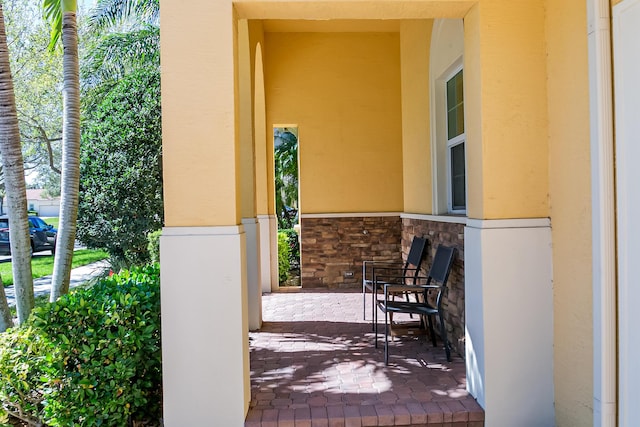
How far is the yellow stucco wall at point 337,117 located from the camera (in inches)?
352

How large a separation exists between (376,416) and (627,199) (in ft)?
6.42

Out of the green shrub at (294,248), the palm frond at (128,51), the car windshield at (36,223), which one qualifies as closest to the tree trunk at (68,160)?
the palm frond at (128,51)

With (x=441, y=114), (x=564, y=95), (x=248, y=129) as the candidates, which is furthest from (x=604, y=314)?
(x=248, y=129)

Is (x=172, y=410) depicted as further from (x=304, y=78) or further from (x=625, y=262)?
(x=304, y=78)

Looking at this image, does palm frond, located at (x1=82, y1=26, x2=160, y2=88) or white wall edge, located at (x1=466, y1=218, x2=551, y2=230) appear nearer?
white wall edge, located at (x1=466, y1=218, x2=551, y2=230)

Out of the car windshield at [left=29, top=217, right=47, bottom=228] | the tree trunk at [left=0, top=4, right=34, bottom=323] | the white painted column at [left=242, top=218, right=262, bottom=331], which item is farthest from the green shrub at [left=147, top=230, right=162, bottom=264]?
the car windshield at [left=29, top=217, right=47, bottom=228]

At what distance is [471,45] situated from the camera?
3271mm

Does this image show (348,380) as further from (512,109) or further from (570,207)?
(512,109)

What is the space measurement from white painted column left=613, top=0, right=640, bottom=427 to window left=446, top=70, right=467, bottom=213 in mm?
2443

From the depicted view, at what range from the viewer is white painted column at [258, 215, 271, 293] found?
28.1 ft

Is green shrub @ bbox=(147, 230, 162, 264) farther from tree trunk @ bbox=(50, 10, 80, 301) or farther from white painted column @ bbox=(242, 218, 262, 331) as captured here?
tree trunk @ bbox=(50, 10, 80, 301)

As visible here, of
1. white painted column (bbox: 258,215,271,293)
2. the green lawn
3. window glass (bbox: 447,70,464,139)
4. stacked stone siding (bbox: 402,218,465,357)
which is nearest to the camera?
stacked stone siding (bbox: 402,218,465,357)

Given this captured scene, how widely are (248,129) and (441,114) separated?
87.4 inches

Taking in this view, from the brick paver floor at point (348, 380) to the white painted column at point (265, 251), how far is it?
8.52 ft
